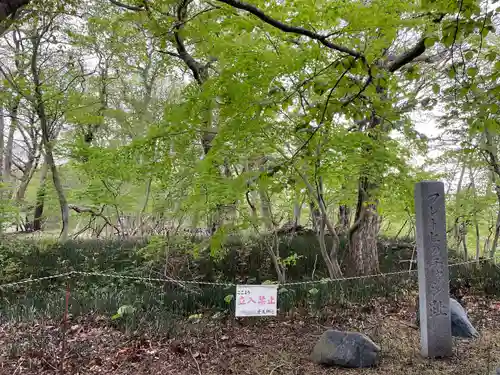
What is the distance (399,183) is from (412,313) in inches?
73.7

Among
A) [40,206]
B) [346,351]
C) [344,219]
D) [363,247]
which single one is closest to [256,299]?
[346,351]

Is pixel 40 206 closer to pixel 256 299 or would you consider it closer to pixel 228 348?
pixel 228 348

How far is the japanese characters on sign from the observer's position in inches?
151

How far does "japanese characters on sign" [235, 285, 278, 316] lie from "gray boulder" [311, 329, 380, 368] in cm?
65

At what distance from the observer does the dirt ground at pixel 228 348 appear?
3424 mm

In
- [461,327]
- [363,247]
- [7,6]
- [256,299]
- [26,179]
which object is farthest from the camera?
[26,179]

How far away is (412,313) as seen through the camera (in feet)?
16.6

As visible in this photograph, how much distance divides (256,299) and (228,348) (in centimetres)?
67

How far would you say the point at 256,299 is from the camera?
3.87 metres

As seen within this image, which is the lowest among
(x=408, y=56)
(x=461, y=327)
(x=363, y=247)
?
(x=461, y=327)

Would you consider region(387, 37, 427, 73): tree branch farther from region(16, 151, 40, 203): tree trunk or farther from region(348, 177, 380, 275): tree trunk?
region(16, 151, 40, 203): tree trunk

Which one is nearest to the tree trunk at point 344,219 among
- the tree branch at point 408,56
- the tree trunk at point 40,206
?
the tree branch at point 408,56

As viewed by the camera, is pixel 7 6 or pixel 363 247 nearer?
pixel 7 6

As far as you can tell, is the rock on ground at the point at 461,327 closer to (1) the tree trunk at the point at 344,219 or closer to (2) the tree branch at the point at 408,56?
(2) the tree branch at the point at 408,56
